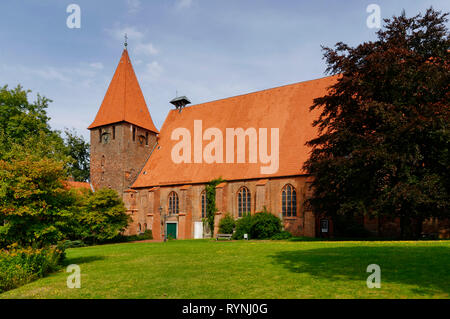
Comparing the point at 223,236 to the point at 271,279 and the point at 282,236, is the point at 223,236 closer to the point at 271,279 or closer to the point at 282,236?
the point at 282,236

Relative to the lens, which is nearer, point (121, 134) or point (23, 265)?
point (23, 265)

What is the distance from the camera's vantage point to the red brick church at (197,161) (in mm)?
27000

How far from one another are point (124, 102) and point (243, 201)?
60.9 feet

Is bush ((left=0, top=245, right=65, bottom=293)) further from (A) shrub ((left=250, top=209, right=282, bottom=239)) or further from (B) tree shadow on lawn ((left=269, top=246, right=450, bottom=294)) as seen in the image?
(A) shrub ((left=250, top=209, right=282, bottom=239))

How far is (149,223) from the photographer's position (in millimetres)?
33531

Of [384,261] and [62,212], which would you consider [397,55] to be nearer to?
[384,261]

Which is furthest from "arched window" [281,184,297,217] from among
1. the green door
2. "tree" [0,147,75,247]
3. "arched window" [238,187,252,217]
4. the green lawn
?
"tree" [0,147,75,247]

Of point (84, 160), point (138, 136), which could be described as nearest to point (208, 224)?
point (138, 136)

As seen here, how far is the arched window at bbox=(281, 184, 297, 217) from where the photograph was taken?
2642 cm

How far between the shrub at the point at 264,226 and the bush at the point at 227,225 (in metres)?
2.53
